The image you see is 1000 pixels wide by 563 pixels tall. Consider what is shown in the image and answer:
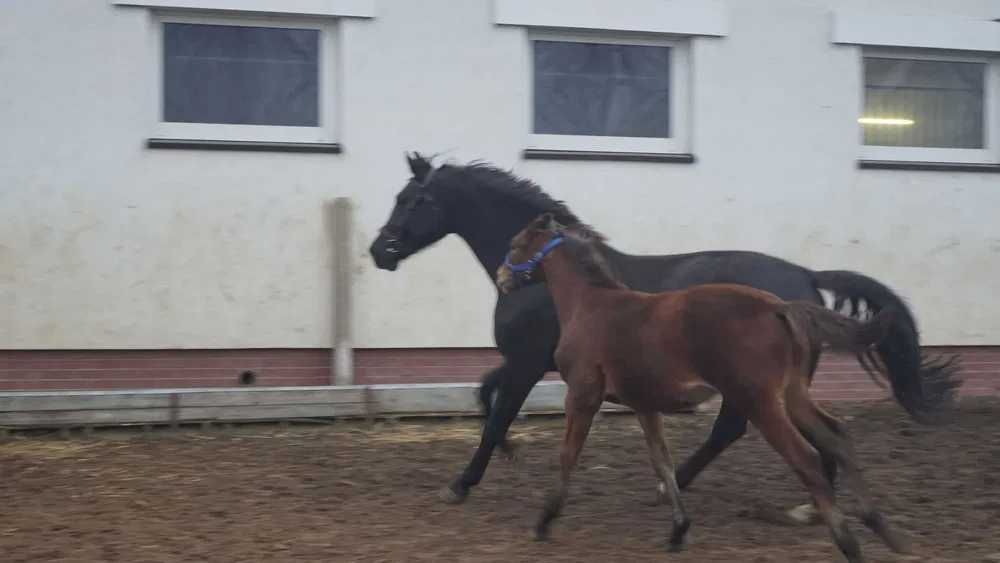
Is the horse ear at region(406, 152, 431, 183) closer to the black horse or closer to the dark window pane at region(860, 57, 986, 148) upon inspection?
the black horse

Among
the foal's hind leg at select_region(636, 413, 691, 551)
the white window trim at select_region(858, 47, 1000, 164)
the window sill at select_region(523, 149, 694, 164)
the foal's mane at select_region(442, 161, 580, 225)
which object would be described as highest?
the white window trim at select_region(858, 47, 1000, 164)

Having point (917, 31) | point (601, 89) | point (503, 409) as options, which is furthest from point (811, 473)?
point (917, 31)

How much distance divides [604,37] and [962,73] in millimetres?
3518

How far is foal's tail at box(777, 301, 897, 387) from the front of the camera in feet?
16.9

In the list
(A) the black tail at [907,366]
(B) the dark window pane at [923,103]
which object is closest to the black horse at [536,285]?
(A) the black tail at [907,366]

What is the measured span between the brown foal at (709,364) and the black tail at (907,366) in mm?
957

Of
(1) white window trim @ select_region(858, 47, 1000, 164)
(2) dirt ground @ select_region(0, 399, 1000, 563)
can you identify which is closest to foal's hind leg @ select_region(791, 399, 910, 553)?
(2) dirt ground @ select_region(0, 399, 1000, 563)

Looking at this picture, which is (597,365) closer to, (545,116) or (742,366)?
(742,366)

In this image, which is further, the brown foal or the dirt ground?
the dirt ground

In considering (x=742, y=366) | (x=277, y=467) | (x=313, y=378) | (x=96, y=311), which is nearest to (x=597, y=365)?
(x=742, y=366)

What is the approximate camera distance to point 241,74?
31.8 feet

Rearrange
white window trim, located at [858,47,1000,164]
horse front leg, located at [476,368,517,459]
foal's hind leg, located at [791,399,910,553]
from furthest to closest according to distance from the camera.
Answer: white window trim, located at [858,47,1000,164]
horse front leg, located at [476,368,517,459]
foal's hind leg, located at [791,399,910,553]

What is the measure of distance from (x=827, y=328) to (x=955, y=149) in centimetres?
648

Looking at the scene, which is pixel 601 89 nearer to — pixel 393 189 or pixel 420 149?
pixel 420 149
